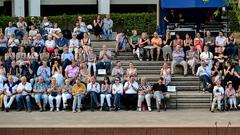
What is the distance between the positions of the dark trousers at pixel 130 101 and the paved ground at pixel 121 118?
2.55ft

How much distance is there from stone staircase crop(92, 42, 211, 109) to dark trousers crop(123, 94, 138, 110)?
1.43m

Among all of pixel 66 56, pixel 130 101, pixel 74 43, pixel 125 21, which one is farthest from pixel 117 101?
pixel 125 21

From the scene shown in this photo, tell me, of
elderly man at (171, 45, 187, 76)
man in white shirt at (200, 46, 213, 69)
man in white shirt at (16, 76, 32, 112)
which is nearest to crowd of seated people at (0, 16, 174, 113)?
man in white shirt at (16, 76, 32, 112)

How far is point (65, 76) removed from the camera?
26.0m

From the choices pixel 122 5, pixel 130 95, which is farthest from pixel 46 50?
pixel 122 5

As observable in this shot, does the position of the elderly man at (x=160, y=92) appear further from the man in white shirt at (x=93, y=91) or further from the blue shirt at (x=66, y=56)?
the blue shirt at (x=66, y=56)

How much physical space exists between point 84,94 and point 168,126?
686cm

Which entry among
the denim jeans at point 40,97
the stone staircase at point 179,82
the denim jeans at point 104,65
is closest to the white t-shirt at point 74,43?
the denim jeans at point 104,65

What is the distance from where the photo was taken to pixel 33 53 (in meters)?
27.0

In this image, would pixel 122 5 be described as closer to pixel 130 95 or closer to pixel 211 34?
pixel 211 34

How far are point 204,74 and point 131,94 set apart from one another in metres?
3.29

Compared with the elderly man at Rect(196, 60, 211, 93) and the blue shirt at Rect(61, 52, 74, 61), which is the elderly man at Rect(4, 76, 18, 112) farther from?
the elderly man at Rect(196, 60, 211, 93)

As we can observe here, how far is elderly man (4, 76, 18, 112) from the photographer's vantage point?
80.0 feet

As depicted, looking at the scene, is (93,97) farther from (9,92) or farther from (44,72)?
(9,92)
